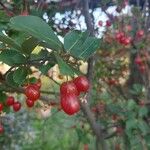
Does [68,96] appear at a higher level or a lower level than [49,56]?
lower

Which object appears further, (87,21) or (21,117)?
(21,117)

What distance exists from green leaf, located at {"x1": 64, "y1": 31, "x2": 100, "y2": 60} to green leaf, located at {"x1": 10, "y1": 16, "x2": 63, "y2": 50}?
0.11 m

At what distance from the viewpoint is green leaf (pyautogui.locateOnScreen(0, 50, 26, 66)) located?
4.50ft

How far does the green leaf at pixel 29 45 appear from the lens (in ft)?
4.08

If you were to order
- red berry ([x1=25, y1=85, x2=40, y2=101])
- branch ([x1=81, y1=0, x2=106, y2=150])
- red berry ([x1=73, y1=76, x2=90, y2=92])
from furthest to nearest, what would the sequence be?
branch ([x1=81, y1=0, x2=106, y2=150]) < red berry ([x1=25, y1=85, x2=40, y2=101]) < red berry ([x1=73, y1=76, x2=90, y2=92])

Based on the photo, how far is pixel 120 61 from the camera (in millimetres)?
4539

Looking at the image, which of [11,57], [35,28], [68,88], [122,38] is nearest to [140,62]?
[122,38]

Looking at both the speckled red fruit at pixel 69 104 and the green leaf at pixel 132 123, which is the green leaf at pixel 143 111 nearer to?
the green leaf at pixel 132 123

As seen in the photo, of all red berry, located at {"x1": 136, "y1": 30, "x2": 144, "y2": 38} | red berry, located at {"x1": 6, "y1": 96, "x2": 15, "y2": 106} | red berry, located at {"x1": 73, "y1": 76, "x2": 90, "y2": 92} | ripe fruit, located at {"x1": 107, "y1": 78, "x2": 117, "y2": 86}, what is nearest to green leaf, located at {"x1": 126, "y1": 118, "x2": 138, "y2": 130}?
red berry, located at {"x1": 136, "y1": 30, "x2": 144, "y2": 38}

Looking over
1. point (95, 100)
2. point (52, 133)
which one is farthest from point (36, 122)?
point (95, 100)

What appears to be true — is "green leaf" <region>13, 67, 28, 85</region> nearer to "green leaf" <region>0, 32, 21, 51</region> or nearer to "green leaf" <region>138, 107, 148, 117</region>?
"green leaf" <region>0, 32, 21, 51</region>

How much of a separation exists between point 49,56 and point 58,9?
142cm

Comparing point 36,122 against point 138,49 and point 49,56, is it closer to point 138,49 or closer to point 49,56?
point 138,49

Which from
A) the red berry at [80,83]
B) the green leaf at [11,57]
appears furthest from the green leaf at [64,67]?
the green leaf at [11,57]
